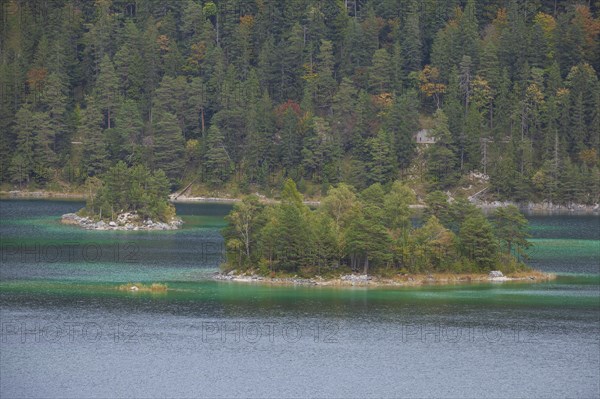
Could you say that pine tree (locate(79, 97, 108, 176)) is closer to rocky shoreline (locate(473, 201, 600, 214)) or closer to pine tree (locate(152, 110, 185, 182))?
pine tree (locate(152, 110, 185, 182))

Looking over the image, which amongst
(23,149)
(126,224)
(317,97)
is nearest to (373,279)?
(126,224)

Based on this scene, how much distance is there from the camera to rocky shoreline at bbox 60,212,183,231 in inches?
4875

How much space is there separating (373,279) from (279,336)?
60.6 ft

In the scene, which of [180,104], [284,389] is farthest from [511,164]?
[284,389]

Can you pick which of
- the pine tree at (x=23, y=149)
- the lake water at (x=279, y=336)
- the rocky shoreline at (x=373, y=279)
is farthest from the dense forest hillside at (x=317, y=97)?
the rocky shoreline at (x=373, y=279)

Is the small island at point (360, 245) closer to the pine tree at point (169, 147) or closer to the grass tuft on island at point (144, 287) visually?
the grass tuft on island at point (144, 287)

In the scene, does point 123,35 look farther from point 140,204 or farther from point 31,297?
point 31,297

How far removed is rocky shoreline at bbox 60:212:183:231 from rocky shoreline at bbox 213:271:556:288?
3702 cm

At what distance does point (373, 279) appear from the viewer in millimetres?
85250

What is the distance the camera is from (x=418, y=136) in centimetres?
16962

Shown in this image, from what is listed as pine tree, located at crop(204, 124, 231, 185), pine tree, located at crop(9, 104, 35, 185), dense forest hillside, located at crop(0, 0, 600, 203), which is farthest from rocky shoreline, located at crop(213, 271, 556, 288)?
pine tree, located at crop(9, 104, 35, 185)

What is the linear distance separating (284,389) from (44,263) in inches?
1710

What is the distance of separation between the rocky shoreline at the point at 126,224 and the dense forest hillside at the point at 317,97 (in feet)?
138

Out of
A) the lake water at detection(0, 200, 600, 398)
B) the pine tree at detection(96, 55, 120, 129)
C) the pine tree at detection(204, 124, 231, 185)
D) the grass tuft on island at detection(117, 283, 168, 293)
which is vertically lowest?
the lake water at detection(0, 200, 600, 398)
